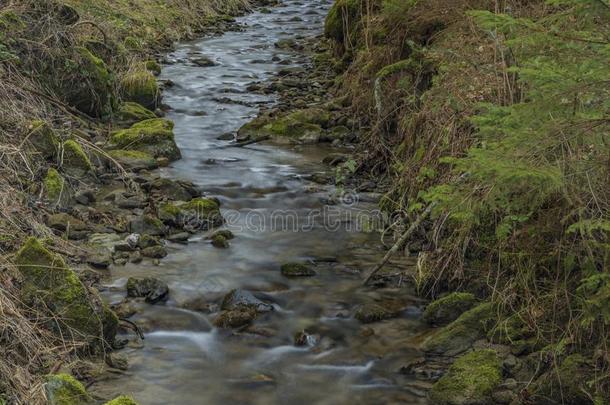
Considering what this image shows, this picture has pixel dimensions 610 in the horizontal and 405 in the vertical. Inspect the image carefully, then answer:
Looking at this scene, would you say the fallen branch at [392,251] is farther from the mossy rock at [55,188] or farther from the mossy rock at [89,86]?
the mossy rock at [89,86]

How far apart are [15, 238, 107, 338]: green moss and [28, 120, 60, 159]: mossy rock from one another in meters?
2.96

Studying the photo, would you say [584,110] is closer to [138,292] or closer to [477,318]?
[477,318]

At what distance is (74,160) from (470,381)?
5.23 meters

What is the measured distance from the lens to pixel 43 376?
4.38m

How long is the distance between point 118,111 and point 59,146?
261 centimetres

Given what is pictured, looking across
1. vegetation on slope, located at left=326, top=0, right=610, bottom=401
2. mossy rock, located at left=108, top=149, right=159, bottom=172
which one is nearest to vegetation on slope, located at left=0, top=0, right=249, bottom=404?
mossy rock, located at left=108, top=149, right=159, bottom=172

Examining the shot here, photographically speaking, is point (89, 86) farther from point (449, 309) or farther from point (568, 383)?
point (568, 383)

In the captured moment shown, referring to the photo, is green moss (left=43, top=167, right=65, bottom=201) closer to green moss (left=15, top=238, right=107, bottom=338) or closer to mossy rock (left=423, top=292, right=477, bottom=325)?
green moss (left=15, top=238, right=107, bottom=338)

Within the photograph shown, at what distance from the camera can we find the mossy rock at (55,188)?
23.9ft

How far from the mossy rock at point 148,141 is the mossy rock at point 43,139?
1396 millimetres

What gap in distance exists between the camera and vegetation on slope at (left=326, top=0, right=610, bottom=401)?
4031mm

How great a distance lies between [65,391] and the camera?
4.29 m

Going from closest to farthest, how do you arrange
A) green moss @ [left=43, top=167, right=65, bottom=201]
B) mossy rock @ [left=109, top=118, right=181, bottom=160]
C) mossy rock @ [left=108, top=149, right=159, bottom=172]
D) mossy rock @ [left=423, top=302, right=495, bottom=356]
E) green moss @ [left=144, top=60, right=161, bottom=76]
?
mossy rock @ [left=423, top=302, right=495, bottom=356]
green moss @ [left=43, top=167, right=65, bottom=201]
mossy rock @ [left=108, top=149, right=159, bottom=172]
mossy rock @ [left=109, top=118, right=181, bottom=160]
green moss @ [left=144, top=60, right=161, bottom=76]

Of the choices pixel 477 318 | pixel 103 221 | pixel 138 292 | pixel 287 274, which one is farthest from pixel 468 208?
pixel 103 221
